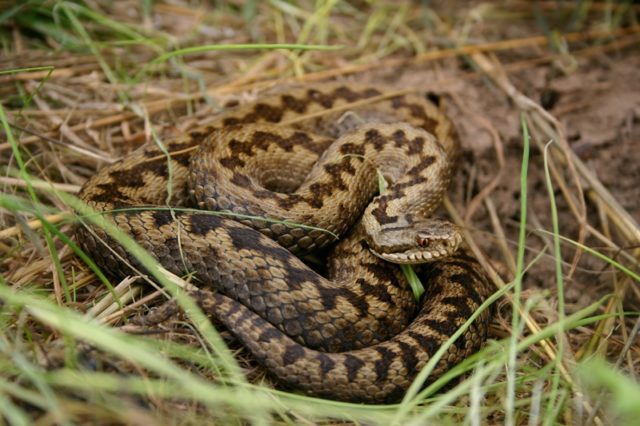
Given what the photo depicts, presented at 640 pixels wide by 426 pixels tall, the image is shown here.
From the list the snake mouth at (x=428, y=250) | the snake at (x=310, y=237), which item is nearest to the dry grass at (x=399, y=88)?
the snake at (x=310, y=237)

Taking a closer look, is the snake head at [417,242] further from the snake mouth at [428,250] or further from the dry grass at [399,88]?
the dry grass at [399,88]

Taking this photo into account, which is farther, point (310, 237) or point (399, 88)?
point (399, 88)

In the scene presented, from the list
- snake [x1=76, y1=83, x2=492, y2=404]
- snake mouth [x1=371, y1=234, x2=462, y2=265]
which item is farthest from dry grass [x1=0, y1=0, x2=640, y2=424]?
snake mouth [x1=371, y1=234, x2=462, y2=265]

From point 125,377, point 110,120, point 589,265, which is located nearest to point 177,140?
point 110,120

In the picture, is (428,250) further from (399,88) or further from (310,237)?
(399,88)

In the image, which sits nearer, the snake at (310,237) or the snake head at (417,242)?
the snake at (310,237)

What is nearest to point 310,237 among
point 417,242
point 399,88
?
point 417,242
